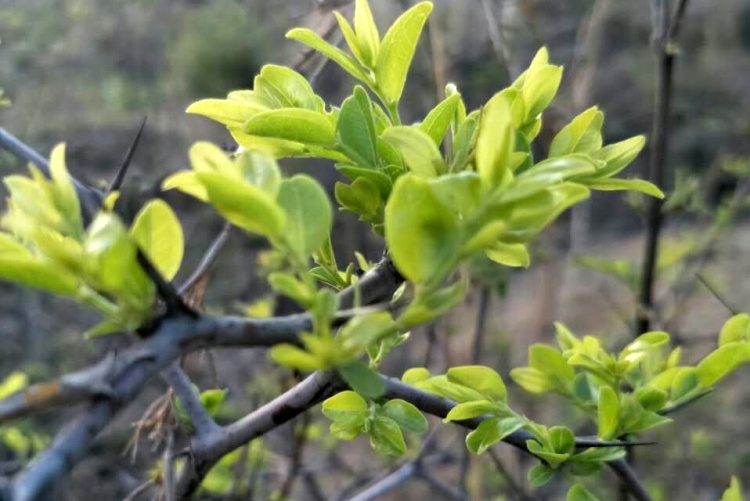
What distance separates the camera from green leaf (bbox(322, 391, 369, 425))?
20.8 inches

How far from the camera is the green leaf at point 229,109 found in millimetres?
491

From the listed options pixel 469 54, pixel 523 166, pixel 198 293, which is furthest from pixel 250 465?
pixel 469 54

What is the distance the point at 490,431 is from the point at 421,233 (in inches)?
9.8

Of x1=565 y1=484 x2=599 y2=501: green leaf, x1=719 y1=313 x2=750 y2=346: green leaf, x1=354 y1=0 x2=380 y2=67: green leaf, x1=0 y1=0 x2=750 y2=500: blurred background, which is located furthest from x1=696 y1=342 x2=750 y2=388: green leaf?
x1=0 y1=0 x2=750 y2=500: blurred background

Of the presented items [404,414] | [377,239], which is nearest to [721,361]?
[404,414]

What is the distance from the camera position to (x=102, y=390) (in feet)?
0.96

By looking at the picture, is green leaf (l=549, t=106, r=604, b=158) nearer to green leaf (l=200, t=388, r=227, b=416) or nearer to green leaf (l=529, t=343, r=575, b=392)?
green leaf (l=529, t=343, r=575, b=392)

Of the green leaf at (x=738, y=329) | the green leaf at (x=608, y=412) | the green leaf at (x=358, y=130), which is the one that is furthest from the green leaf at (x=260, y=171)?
the green leaf at (x=738, y=329)

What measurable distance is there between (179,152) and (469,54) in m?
1.35

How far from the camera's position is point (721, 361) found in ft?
1.96

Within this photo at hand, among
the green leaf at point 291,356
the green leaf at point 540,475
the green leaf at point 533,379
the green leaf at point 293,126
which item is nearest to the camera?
the green leaf at point 291,356

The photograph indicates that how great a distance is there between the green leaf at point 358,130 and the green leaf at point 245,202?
0.49ft

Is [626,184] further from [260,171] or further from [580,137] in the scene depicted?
[260,171]

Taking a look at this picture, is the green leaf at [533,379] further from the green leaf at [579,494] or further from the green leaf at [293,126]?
the green leaf at [293,126]
